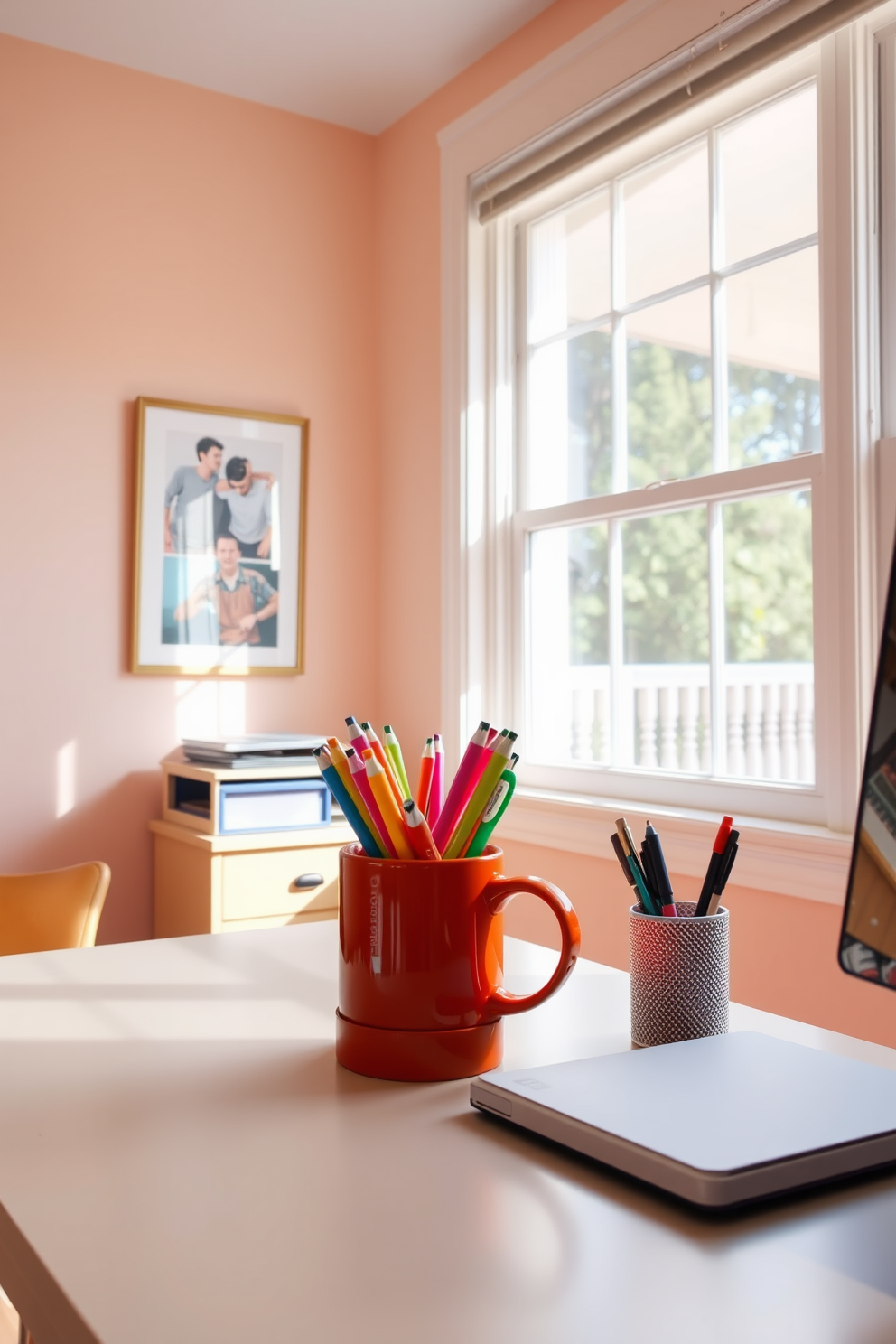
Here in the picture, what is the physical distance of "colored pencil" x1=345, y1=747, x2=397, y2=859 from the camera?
0.85m

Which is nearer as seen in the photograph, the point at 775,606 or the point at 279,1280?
the point at 279,1280

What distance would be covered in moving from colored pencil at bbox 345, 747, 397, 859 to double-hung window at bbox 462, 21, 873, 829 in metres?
1.33

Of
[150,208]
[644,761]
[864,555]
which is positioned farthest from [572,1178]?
[644,761]

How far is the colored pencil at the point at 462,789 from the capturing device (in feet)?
2.82

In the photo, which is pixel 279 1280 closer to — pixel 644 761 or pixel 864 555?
pixel 864 555

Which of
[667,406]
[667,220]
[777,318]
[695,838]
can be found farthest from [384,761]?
[667,406]

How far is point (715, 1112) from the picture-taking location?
2.23 feet

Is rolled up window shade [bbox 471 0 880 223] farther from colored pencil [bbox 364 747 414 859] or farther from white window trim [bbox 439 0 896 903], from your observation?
colored pencil [bbox 364 747 414 859]

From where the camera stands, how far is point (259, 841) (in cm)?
260

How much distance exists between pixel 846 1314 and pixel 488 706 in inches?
96.5

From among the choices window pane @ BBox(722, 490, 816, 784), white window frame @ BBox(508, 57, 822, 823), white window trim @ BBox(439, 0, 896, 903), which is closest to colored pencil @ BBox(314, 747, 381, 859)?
white window trim @ BBox(439, 0, 896, 903)

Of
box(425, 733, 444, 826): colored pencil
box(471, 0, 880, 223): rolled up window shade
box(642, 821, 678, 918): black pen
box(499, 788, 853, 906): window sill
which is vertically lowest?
box(499, 788, 853, 906): window sill

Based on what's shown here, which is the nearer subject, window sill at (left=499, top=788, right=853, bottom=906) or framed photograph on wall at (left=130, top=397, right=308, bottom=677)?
window sill at (left=499, top=788, right=853, bottom=906)

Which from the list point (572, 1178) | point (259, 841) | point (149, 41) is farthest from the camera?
point (149, 41)
